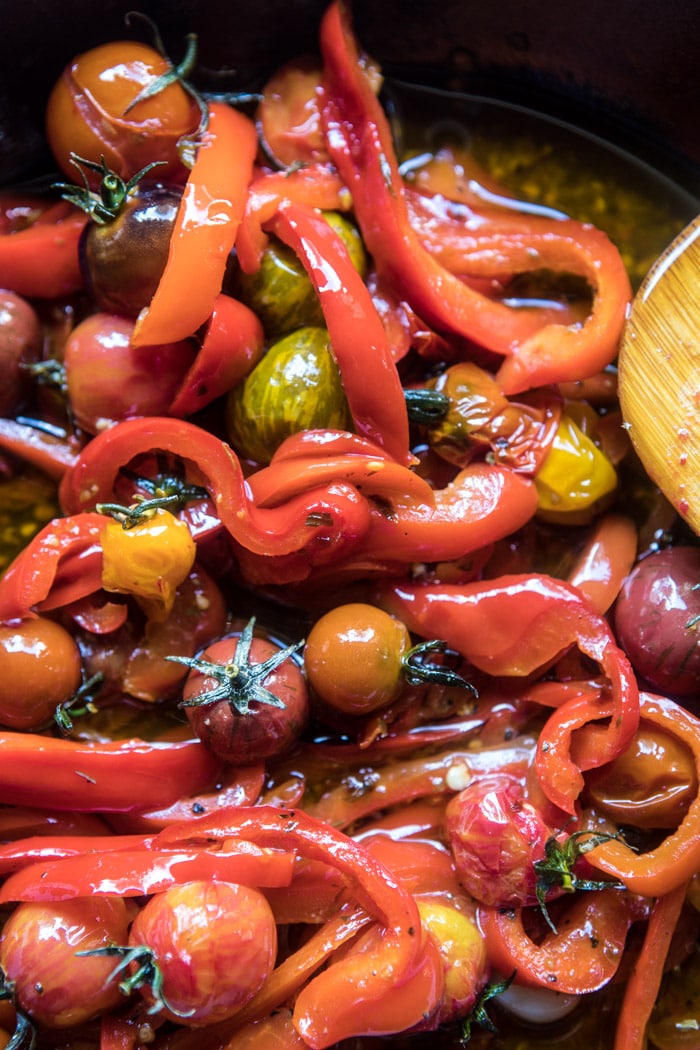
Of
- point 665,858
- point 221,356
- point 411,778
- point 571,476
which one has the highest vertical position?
point 221,356

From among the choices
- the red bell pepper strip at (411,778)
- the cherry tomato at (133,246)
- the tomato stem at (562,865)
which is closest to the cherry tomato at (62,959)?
the red bell pepper strip at (411,778)

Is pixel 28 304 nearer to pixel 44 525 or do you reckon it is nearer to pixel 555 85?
pixel 44 525

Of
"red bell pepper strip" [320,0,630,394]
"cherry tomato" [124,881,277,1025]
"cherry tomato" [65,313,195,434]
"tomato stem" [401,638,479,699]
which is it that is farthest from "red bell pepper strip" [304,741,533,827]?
"cherry tomato" [65,313,195,434]

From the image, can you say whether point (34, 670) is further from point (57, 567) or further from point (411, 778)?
point (411, 778)

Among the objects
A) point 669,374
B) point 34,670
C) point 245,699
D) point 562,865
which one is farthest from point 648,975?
point 34,670

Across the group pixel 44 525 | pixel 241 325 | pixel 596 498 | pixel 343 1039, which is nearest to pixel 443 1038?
pixel 343 1039

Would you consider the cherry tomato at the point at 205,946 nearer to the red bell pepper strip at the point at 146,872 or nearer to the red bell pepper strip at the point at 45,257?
the red bell pepper strip at the point at 146,872

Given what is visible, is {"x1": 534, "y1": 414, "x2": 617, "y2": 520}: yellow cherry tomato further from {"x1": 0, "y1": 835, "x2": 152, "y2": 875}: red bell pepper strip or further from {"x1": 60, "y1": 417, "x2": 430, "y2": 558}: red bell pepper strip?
{"x1": 0, "y1": 835, "x2": 152, "y2": 875}: red bell pepper strip
